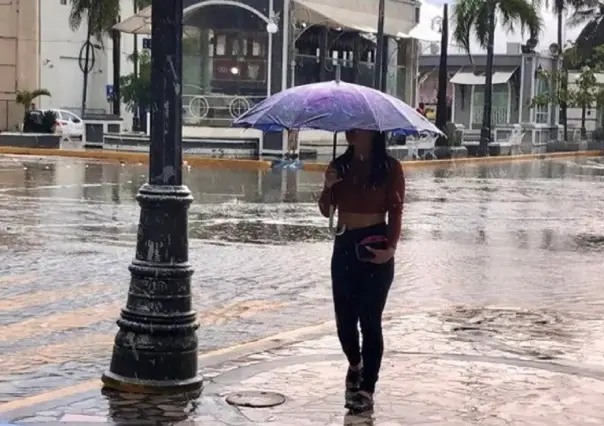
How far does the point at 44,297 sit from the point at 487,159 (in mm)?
34315

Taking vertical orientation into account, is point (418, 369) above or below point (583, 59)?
below

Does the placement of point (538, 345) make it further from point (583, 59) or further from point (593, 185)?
point (583, 59)

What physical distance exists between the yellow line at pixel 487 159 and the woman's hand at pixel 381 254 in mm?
25000

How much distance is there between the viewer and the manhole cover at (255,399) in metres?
6.66

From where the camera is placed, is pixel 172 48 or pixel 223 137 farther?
pixel 223 137

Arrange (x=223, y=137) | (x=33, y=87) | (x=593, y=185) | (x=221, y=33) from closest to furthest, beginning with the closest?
(x=593, y=185), (x=223, y=137), (x=221, y=33), (x=33, y=87)

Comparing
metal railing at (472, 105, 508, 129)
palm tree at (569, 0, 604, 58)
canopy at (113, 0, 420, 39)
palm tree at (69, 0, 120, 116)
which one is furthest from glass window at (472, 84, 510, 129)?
palm tree at (69, 0, 120, 116)

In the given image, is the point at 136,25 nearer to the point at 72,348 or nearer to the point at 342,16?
the point at 342,16

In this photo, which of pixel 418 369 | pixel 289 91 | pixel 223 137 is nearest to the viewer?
pixel 289 91

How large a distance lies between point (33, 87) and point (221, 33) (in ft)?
60.2

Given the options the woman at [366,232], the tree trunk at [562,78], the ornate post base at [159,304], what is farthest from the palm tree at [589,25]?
the ornate post base at [159,304]

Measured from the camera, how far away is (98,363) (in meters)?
7.94

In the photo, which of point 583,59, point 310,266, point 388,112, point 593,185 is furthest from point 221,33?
point 583,59

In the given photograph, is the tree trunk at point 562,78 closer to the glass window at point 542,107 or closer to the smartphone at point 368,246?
the glass window at point 542,107
